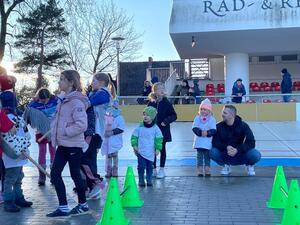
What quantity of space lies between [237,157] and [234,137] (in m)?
0.37

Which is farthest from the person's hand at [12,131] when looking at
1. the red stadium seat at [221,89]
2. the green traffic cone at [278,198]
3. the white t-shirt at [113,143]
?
the red stadium seat at [221,89]

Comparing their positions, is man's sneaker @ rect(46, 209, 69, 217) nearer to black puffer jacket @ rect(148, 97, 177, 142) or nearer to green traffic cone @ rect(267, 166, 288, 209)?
green traffic cone @ rect(267, 166, 288, 209)

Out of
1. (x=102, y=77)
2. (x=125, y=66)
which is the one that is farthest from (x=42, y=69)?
(x=102, y=77)

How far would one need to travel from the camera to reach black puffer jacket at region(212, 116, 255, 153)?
363 inches

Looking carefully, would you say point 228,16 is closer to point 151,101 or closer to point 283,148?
point 283,148

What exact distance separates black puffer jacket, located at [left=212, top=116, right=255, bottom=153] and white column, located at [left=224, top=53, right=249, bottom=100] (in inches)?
820

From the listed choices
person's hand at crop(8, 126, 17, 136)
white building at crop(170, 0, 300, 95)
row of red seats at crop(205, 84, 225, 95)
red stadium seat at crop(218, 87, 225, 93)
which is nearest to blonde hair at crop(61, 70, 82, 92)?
person's hand at crop(8, 126, 17, 136)

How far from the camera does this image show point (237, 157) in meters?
9.20

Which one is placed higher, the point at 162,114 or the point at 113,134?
the point at 162,114

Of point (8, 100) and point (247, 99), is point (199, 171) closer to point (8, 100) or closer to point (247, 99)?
point (8, 100)

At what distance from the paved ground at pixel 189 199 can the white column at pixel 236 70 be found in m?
18.8

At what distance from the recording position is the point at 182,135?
18047mm

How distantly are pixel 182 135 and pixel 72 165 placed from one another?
463 inches

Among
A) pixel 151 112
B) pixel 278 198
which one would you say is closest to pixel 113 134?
pixel 151 112
